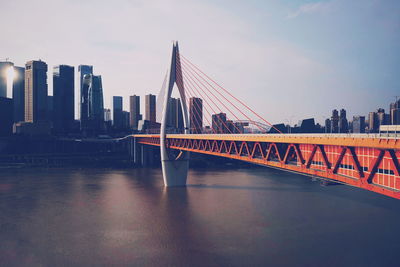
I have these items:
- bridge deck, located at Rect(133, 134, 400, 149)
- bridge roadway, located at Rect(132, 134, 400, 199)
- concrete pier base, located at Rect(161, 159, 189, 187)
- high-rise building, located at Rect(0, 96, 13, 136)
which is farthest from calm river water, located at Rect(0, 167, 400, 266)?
high-rise building, located at Rect(0, 96, 13, 136)

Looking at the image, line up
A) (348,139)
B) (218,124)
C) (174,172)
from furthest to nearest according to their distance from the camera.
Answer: (218,124) < (174,172) < (348,139)

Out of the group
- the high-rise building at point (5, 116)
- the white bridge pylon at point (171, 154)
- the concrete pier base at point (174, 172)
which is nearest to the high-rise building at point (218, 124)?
the white bridge pylon at point (171, 154)

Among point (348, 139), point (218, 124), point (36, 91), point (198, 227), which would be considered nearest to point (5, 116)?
point (36, 91)

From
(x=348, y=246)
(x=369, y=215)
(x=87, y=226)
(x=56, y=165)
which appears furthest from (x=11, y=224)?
(x=56, y=165)

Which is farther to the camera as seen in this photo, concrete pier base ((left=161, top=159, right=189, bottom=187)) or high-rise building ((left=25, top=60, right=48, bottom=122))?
high-rise building ((left=25, top=60, right=48, bottom=122))

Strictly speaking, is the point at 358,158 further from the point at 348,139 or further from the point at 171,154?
the point at 171,154

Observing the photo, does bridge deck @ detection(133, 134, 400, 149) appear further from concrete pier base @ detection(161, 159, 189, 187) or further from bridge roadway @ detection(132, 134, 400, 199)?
concrete pier base @ detection(161, 159, 189, 187)

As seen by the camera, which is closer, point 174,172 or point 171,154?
point 174,172
